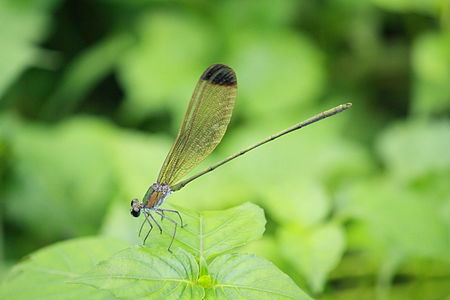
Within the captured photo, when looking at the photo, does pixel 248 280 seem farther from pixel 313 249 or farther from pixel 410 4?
pixel 410 4

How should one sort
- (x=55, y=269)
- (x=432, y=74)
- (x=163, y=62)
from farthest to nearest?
(x=163, y=62)
(x=432, y=74)
(x=55, y=269)

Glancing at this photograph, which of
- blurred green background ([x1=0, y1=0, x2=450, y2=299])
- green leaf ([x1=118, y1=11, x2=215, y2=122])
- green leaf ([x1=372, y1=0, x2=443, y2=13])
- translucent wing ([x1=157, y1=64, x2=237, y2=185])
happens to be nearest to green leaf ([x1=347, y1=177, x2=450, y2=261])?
blurred green background ([x1=0, y1=0, x2=450, y2=299])

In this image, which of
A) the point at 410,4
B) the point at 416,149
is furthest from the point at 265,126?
the point at 410,4

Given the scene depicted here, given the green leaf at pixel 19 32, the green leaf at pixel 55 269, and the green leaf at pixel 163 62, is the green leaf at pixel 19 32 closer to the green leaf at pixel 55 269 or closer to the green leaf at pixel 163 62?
the green leaf at pixel 163 62

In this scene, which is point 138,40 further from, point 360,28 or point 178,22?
point 360,28

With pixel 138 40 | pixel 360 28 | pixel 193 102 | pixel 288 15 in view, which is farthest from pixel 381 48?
pixel 193 102

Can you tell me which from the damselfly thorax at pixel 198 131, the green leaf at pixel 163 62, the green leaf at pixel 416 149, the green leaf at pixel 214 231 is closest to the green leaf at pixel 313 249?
the damselfly thorax at pixel 198 131
